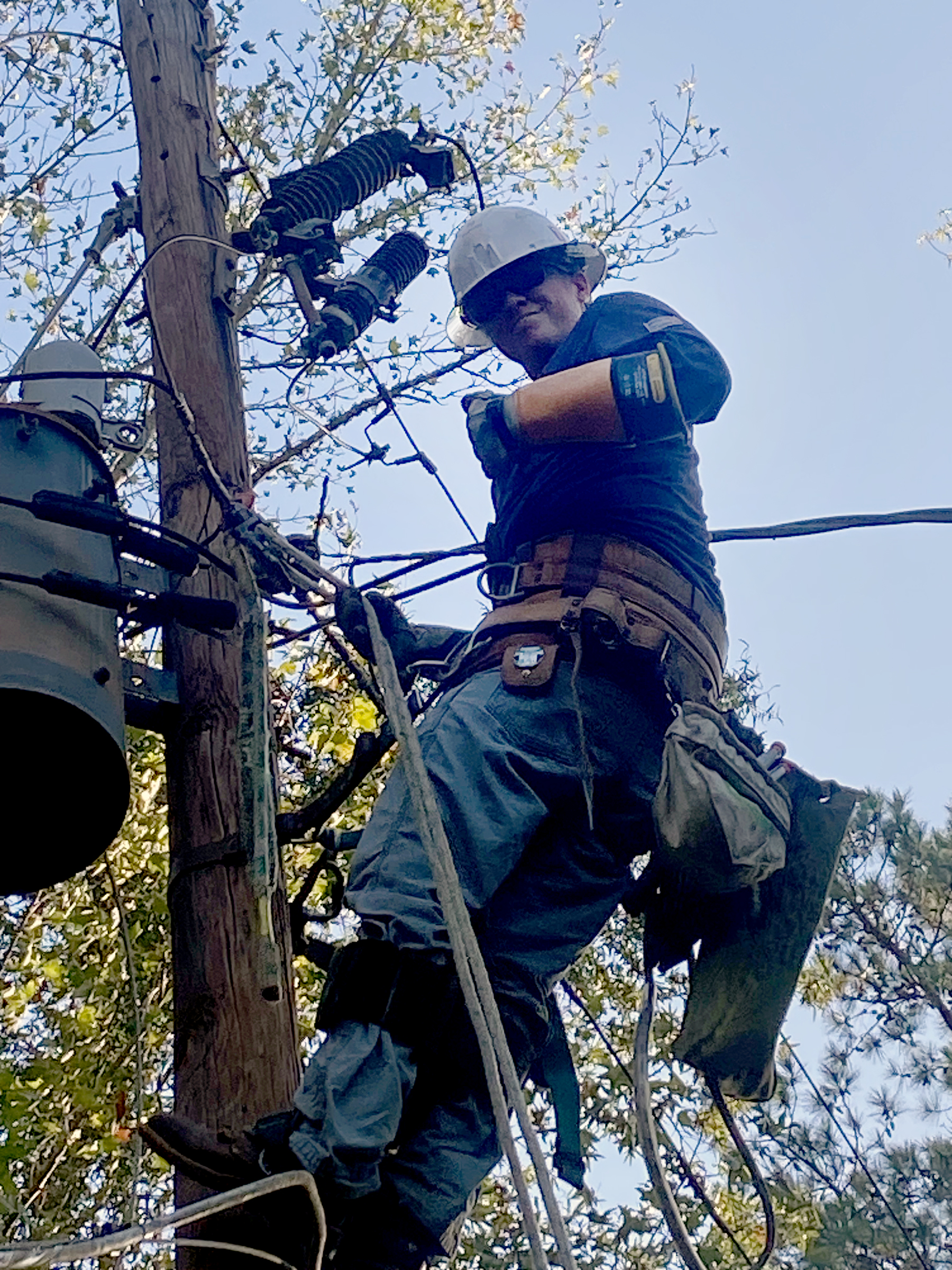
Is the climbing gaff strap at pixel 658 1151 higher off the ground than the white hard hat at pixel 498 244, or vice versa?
the white hard hat at pixel 498 244

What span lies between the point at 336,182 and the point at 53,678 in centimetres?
199

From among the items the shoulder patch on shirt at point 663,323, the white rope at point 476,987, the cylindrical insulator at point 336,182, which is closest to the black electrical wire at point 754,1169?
the white rope at point 476,987

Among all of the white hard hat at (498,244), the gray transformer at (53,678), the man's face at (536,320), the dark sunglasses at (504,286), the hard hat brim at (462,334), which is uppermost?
the hard hat brim at (462,334)

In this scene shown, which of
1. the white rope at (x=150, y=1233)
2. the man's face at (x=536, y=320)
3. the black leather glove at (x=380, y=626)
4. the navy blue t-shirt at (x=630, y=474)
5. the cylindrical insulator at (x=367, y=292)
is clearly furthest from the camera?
the cylindrical insulator at (x=367, y=292)

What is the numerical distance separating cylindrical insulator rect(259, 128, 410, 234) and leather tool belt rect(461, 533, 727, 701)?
1369 millimetres

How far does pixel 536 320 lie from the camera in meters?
3.38

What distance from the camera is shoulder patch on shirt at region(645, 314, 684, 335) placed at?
113 inches

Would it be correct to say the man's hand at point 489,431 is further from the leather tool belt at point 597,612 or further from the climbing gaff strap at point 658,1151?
the climbing gaff strap at point 658,1151

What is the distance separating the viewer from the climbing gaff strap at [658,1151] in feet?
7.69

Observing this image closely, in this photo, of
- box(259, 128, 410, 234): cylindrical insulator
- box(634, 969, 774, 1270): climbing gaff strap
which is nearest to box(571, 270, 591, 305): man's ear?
box(259, 128, 410, 234): cylindrical insulator

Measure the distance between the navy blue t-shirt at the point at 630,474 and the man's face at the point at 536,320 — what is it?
37cm

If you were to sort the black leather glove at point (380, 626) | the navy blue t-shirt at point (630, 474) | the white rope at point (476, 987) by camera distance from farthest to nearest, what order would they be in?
the navy blue t-shirt at point (630, 474) < the black leather glove at point (380, 626) < the white rope at point (476, 987)

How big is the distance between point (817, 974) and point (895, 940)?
35cm

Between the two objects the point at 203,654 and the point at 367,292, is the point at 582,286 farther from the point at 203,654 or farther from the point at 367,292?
the point at 203,654
